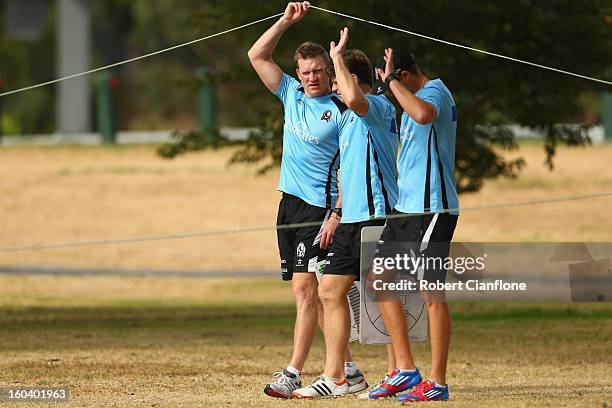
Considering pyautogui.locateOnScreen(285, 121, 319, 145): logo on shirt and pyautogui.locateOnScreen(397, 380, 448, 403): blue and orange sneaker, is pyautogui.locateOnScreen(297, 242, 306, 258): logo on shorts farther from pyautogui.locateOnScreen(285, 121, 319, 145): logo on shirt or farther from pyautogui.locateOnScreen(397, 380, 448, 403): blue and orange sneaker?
pyautogui.locateOnScreen(397, 380, 448, 403): blue and orange sneaker

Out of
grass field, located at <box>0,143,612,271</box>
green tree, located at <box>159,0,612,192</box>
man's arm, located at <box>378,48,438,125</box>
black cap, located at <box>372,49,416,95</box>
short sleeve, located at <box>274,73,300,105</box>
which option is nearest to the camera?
man's arm, located at <box>378,48,438,125</box>

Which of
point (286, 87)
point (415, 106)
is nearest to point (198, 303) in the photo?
point (286, 87)

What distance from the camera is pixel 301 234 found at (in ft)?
33.6

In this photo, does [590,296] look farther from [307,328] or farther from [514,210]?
[514,210]

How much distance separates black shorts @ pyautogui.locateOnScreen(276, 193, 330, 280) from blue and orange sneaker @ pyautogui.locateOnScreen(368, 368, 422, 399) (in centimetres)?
88

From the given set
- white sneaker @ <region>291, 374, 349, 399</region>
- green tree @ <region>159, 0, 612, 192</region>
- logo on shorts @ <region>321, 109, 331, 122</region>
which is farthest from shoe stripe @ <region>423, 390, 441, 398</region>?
green tree @ <region>159, 0, 612, 192</region>

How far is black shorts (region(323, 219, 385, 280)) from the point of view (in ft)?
32.7

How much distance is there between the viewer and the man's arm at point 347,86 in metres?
9.68

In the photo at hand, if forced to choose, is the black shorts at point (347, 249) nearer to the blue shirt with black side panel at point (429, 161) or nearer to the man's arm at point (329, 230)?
the man's arm at point (329, 230)

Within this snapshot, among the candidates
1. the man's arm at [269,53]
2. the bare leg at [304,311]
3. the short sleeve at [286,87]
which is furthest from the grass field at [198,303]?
the man's arm at [269,53]

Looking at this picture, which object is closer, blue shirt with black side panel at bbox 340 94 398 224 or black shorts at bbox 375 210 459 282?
black shorts at bbox 375 210 459 282

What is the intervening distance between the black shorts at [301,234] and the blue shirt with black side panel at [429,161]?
0.66 meters

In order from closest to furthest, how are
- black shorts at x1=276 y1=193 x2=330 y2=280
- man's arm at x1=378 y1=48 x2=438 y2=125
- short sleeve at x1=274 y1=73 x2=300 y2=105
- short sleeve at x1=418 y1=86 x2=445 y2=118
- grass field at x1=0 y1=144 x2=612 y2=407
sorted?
man's arm at x1=378 y1=48 x2=438 y2=125 → short sleeve at x1=418 y1=86 x2=445 y2=118 → black shorts at x1=276 y1=193 x2=330 y2=280 → short sleeve at x1=274 y1=73 x2=300 y2=105 → grass field at x1=0 y1=144 x2=612 y2=407

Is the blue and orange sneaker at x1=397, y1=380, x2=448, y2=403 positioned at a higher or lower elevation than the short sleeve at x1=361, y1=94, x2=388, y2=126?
lower
